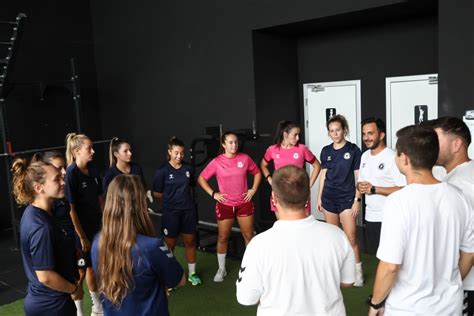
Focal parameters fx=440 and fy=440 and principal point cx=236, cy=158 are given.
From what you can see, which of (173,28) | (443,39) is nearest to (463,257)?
(443,39)

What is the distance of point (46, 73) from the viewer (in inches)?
267

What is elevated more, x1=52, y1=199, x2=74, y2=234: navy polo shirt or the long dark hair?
the long dark hair

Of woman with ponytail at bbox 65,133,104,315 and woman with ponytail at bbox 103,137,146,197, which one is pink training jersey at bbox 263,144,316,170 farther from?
woman with ponytail at bbox 65,133,104,315

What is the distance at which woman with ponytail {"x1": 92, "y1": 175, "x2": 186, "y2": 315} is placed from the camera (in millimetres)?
1832

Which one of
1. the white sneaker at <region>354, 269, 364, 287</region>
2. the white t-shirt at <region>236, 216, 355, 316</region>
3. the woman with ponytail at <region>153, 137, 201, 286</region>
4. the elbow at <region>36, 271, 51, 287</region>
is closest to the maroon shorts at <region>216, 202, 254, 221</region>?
the woman with ponytail at <region>153, 137, 201, 286</region>

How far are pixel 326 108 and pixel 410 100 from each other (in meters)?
1.07

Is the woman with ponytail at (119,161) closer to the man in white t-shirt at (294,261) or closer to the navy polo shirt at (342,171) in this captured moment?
the navy polo shirt at (342,171)

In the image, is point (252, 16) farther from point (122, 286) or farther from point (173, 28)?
point (122, 286)

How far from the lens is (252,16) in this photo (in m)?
5.31

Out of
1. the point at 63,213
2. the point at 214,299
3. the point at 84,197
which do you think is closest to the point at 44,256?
the point at 63,213

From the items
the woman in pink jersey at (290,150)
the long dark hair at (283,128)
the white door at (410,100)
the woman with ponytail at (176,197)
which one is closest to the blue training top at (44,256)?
the woman with ponytail at (176,197)

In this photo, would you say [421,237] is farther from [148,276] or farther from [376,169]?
[376,169]

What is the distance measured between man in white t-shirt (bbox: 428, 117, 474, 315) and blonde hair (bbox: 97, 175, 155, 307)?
1.40 meters

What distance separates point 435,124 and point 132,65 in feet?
17.9
